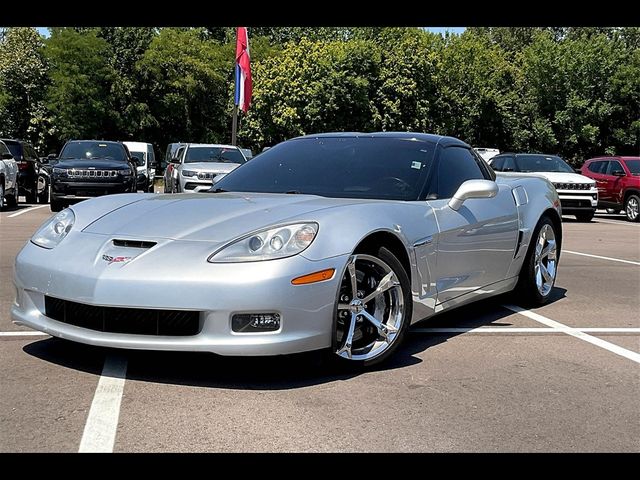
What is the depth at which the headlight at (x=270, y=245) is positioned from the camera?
3814 millimetres

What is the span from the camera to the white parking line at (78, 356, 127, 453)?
3033 millimetres

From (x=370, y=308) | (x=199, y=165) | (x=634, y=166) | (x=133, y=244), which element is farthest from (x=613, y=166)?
(x=133, y=244)

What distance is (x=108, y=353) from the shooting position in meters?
4.42

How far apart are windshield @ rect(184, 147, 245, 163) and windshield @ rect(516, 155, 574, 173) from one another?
22.8 ft

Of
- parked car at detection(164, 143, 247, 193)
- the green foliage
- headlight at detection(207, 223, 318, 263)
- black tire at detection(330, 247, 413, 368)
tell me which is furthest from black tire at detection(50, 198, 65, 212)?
the green foliage

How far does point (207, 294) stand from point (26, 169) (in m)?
18.0

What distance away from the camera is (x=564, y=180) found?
19078 mm

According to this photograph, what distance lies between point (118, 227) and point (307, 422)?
1557 mm

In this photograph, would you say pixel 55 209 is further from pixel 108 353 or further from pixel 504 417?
pixel 504 417

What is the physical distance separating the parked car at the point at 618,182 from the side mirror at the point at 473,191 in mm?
16104

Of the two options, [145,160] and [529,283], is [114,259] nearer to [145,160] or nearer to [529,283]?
[529,283]

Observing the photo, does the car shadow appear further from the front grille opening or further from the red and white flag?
the red and white flag

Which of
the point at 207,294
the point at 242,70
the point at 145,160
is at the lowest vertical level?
the point at 145,160

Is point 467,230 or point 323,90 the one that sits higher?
point 323,90
